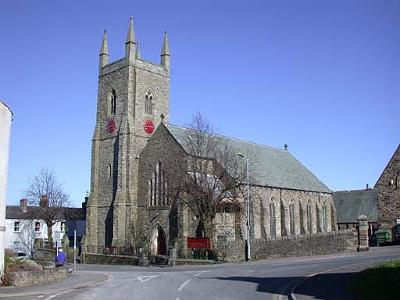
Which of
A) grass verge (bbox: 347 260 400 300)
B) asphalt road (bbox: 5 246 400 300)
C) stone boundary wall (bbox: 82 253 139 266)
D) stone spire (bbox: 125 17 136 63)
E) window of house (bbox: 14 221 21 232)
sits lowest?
stone boundary wall (bbox: 82 253 139 266)

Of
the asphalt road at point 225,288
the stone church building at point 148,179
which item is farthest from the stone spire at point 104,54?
the asphalt road at point 225,288

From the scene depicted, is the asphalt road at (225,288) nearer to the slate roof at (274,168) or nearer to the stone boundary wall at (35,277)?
the stone boundary wall at (35,277)

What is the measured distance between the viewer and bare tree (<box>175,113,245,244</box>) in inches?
1673

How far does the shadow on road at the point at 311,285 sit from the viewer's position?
50.2 ft

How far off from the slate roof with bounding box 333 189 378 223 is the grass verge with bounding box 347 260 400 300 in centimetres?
5678

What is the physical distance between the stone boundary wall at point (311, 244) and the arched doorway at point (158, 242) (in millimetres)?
11734

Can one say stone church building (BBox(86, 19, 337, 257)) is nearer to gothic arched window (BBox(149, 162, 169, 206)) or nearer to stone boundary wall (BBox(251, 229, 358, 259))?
gothic arched window (BBox(149, 162, 169, 206))

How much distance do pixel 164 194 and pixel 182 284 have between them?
2846 centimetres

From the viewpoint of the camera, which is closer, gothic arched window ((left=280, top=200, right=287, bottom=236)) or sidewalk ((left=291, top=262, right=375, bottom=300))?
sidewalk ((left=291, top=262, right=375, bottom=300))

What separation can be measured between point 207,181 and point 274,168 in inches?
829

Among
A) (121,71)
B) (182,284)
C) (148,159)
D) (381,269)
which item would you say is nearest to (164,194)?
(148,159)

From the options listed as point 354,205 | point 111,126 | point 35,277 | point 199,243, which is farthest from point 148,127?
point 354,205

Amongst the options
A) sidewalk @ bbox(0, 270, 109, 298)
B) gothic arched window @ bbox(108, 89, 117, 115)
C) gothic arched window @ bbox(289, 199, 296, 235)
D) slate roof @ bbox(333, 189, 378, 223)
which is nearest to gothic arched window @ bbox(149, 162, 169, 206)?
gothic arched window @ bbox(108, 89, 117, 115)

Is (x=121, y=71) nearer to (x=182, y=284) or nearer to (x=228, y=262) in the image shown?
(x=228, y=262)
